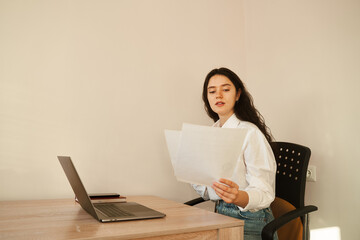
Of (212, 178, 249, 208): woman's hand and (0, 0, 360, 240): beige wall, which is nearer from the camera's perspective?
(212, 178, 249, 208): woman's hand

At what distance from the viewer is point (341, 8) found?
68.7 inches

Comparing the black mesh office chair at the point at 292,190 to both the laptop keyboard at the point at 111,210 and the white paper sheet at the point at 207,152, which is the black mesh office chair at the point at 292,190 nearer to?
the white paper sheet at the point at 207,152

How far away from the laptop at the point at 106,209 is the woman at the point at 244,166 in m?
0.30

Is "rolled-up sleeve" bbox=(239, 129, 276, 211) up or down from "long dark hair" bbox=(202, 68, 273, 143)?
down

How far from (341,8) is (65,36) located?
1605mm

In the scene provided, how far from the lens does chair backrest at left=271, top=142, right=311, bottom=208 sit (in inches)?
58.7

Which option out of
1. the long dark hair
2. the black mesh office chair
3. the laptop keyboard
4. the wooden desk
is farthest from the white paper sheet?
the long dark hair

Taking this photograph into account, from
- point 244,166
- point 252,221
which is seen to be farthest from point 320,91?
point 252,221

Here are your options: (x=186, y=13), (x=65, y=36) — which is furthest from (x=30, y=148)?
(x=186, y=13)

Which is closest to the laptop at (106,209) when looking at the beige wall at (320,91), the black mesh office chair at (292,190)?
the black mesh office chair at (292,190)

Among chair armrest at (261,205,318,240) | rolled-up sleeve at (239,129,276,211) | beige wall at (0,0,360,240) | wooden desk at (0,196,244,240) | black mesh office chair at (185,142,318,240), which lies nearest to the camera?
wooden desk at (0,196,244,240)

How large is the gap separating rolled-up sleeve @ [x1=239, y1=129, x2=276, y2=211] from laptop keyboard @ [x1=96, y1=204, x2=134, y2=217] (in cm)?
52

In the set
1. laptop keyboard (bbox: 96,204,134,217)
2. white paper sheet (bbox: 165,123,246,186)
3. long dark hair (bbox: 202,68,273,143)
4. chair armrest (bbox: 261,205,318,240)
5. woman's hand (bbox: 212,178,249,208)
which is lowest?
chair armrest (bbox: 261,205,318,240)

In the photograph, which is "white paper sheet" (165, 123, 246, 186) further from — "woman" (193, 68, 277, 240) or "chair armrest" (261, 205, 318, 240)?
"chair armrest" (261, 205, 318, 240)
